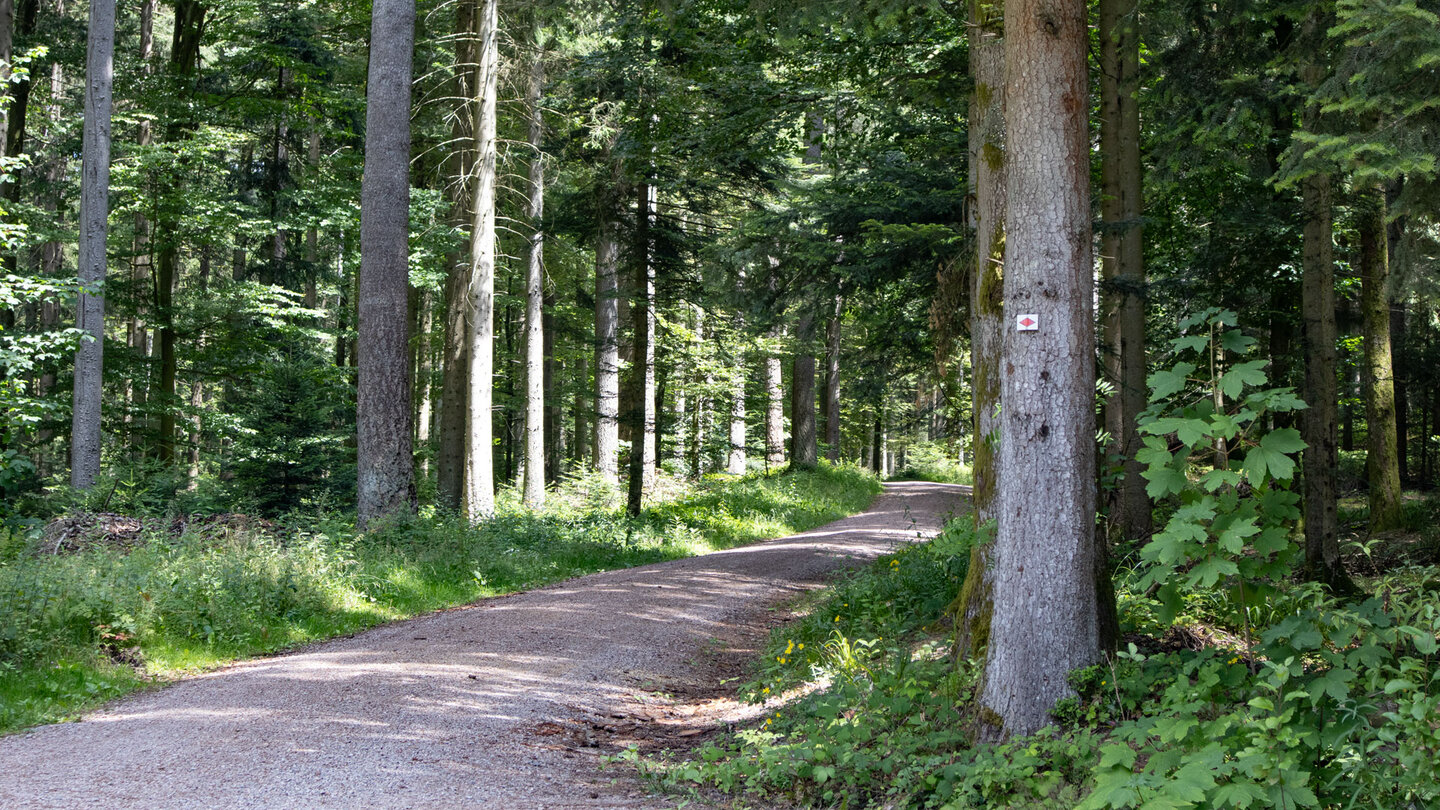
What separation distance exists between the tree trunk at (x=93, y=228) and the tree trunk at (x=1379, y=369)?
17712mm

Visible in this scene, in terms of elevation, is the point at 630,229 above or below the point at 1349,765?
above

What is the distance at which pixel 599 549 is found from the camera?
1357 centimetres

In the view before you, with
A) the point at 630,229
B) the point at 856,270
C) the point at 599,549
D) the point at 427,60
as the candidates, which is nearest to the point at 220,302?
the point at 427,60

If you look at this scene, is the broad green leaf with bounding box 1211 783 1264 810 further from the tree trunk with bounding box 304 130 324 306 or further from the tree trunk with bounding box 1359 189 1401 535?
the tree trunk with bounding box 304 130 324 306

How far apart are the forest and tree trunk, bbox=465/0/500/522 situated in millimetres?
71

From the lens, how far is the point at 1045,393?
446cm

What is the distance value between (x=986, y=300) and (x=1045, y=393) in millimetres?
1452

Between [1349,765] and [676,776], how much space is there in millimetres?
3032

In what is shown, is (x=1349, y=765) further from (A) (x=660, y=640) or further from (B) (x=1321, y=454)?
(B) (x=1321, y=454)

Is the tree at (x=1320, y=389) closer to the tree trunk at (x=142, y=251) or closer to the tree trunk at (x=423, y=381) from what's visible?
the tree trunk at (x=142, y=251)

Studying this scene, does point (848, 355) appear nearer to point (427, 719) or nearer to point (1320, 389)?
point (1320, 389)

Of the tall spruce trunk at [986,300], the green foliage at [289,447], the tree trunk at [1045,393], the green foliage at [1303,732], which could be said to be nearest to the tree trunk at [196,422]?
the green foliage at [289,447]

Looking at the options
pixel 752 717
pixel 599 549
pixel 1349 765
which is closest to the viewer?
pixel 1349 765

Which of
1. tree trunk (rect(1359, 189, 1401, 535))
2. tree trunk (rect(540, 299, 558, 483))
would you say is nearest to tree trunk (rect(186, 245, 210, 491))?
tree trunk (rect(540, 299, 558, 483))
